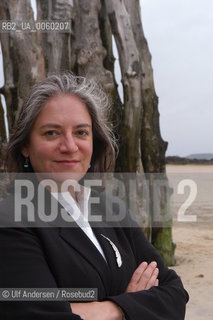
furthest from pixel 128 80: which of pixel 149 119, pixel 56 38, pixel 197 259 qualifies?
pixel 197 259

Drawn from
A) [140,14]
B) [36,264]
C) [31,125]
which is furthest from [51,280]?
[140,14]

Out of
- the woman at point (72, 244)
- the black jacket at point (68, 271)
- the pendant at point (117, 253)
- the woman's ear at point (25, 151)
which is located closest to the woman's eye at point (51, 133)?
the woman at point (72, 244)

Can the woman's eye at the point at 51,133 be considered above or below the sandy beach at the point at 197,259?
above

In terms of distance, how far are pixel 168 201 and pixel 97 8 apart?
243cm

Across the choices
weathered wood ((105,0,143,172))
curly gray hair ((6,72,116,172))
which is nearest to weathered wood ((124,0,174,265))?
weathered wood ((105,0,143,172))

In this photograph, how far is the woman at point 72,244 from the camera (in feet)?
5.85

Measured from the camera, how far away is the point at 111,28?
602cm

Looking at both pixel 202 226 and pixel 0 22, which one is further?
pixel 202 226

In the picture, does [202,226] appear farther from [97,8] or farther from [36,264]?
[36,264]

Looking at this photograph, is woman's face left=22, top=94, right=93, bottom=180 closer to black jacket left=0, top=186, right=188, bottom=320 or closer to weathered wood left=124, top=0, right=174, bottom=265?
black jacket left=0, top=186, right=188, bottom=320

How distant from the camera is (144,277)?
214 cm

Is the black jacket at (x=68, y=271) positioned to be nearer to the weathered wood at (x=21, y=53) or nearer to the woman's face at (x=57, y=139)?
the woman's face at (x=57, y=139)


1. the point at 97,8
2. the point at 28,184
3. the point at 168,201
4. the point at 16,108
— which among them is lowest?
the point at 168,201

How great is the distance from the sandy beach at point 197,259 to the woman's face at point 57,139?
2917mm
